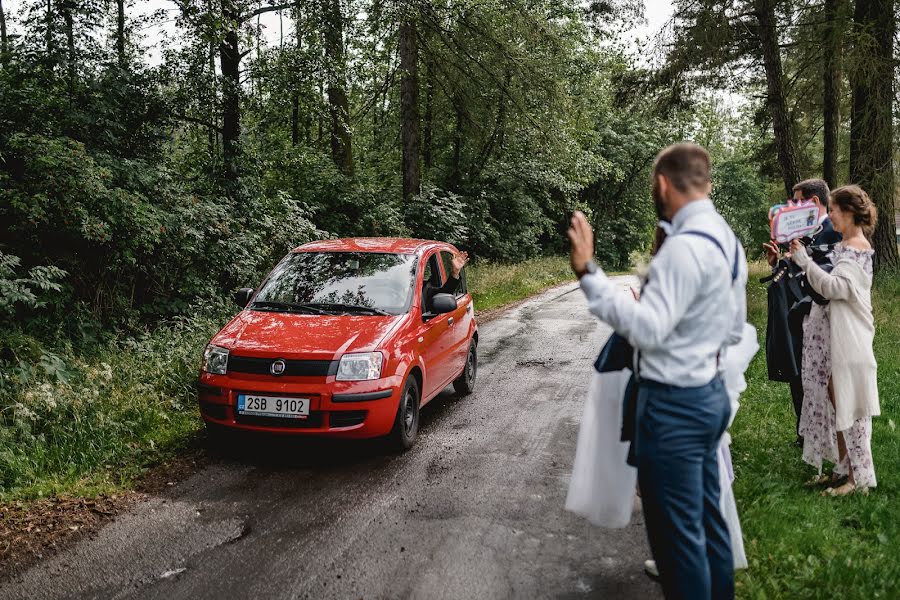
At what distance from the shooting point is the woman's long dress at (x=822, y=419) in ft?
15.3

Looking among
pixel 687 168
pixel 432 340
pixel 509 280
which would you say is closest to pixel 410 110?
pixel 509 280

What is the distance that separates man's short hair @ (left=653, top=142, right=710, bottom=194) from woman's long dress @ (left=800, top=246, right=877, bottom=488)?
99.4 inches

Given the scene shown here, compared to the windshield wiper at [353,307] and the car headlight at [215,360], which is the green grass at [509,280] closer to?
the windshield wiper at [353,307]

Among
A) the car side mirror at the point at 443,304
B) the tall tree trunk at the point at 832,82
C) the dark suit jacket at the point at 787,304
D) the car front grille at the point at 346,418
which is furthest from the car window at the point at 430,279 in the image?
the tall tree trunk at the point at 832,82

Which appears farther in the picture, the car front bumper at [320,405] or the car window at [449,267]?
the car window at [449,267]

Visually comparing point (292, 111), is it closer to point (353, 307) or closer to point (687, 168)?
point (353, 307)

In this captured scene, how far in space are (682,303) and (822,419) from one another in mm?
3145

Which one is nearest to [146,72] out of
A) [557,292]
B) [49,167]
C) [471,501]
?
[49,167]

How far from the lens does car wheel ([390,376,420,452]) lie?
5.83 metres

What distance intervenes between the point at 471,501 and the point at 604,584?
1360 millimetres

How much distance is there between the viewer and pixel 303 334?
5.85 metres

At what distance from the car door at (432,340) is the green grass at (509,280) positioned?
9.68m

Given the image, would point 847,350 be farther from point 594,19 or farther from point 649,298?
point 594,19

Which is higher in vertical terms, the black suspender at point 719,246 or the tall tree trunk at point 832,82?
the tall tree trunk at point 832,82
